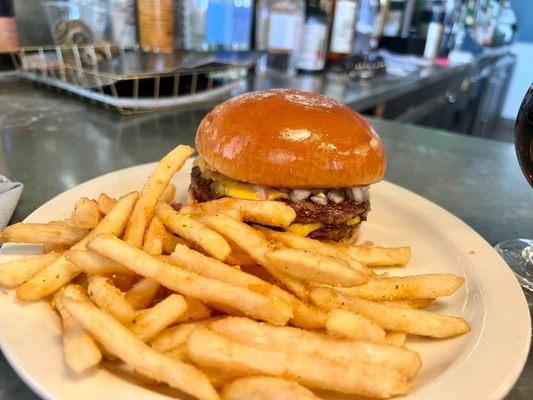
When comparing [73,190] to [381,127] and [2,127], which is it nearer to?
[2,127]

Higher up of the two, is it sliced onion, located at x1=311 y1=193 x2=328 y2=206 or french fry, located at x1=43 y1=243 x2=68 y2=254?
sliced onion, located at x1=311 y1=193 x2=328 y2=206

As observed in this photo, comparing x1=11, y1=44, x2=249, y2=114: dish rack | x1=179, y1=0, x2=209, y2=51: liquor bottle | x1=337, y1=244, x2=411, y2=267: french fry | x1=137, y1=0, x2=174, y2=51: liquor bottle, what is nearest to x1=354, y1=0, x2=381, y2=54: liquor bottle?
x1=179, y1=0, x2=209, y2=51: liquor bottle

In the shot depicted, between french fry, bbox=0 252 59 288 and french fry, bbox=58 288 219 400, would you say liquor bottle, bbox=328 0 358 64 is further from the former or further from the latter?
french fry, bbox=58 288 219 400

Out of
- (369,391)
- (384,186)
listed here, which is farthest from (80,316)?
(384,186)

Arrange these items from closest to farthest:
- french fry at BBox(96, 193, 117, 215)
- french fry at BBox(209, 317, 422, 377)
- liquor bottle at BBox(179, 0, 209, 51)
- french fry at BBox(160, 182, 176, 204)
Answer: french fry at BBox(209, 317, 422, 377) → french fry at BBox(96, 193, 117, 215) → french fry at BBox(160, 182, 176, 204) → liquor bottle at BBox(179, 0, 209, 51)

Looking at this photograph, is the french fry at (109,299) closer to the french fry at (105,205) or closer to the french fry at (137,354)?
the french fry at (137,354)

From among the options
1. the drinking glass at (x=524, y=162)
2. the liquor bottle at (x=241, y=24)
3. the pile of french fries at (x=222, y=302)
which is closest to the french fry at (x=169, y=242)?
the pile of french fries at (x=222, y=302)

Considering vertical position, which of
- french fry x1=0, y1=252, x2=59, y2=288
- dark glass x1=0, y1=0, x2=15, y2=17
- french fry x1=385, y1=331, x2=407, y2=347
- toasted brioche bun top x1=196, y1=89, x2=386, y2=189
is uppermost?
dark glass x1=0, y1=0, x2=15, y2=17
